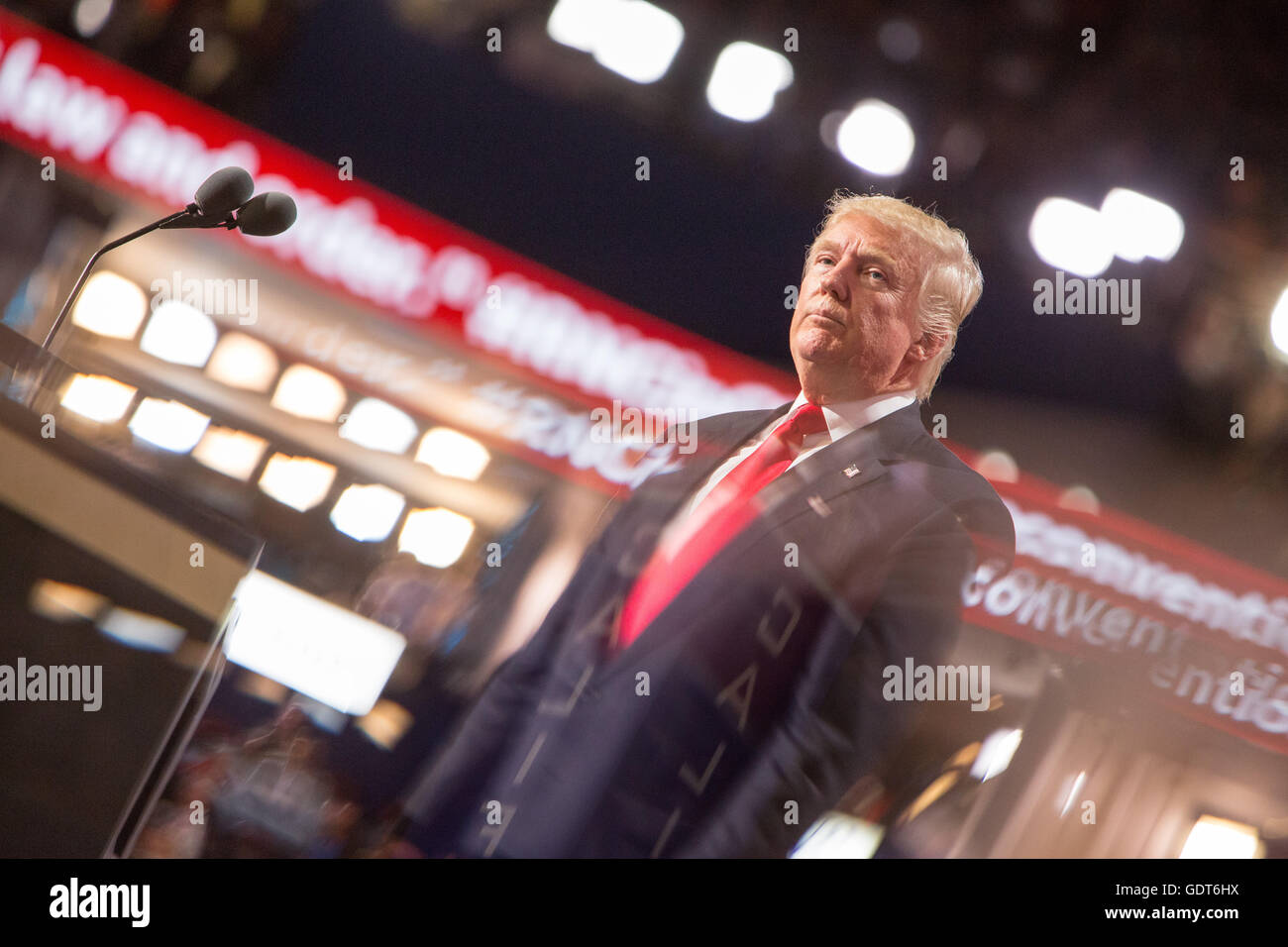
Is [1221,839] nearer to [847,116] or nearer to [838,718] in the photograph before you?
[838,718]

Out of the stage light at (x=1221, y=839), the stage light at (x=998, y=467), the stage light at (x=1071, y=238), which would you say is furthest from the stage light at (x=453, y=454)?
the stage light at (x=1221, y=839)

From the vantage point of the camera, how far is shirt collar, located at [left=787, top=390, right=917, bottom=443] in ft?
7.15

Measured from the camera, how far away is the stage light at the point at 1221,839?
2381 millimetres

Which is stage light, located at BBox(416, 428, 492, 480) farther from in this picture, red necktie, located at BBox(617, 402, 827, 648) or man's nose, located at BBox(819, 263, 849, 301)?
man's nose, located at BBox(819, 263, 849, 301)

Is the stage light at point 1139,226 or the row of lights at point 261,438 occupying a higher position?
the stage light at point 1139,226

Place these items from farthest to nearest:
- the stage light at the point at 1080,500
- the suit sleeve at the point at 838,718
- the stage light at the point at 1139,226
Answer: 1. the stage light at the point at 1139,226
2. the stage light at the point at 1080,500
3. the suit sleeve at the point at 838,718

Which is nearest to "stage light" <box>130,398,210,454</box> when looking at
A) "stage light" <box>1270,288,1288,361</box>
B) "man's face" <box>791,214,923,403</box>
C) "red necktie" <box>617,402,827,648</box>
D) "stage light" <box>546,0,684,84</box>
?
"red necktie" <box>617,402,827,648</box>

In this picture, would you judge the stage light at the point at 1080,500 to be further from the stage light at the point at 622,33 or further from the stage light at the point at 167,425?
the stage light at the point at 167,425

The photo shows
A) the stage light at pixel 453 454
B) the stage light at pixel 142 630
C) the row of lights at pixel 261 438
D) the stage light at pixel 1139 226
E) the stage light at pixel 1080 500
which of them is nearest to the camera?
the stage light at pixel 142 630

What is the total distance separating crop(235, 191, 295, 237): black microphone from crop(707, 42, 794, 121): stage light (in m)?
1.00

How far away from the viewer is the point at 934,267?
7.47ft

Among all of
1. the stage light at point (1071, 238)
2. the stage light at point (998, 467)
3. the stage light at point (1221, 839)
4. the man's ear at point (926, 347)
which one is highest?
the stage light at point (1071, 238)

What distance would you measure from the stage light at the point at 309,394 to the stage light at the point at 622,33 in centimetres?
96
